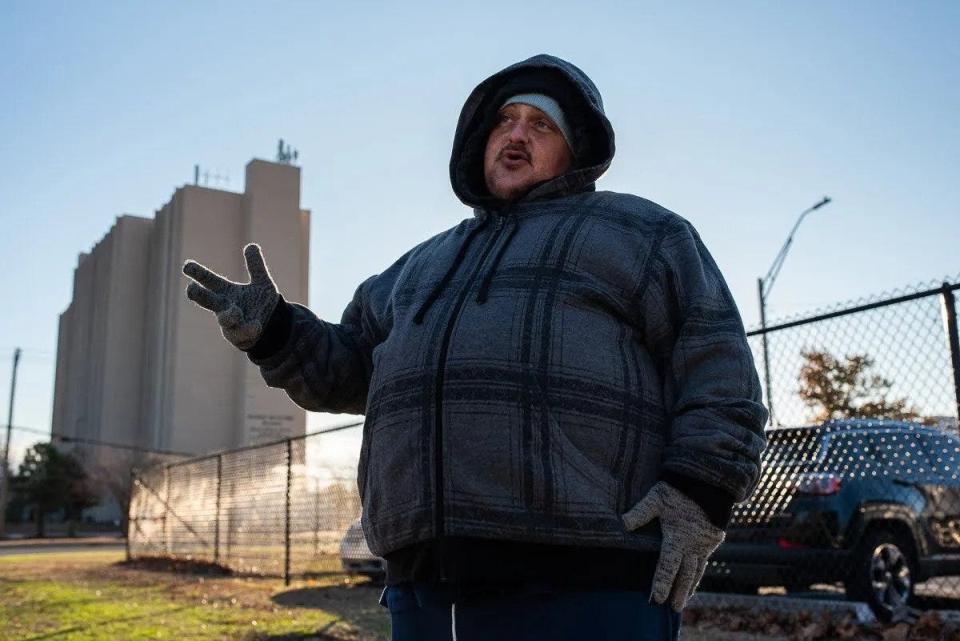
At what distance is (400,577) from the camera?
6.59 feet

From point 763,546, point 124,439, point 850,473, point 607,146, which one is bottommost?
point 763,546

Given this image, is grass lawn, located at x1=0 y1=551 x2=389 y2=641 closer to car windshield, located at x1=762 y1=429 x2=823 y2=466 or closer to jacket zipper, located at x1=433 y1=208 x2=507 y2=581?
car windshield, located at x1=762 y1=429 x2=823 y2=466

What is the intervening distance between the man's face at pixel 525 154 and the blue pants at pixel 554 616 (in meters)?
1.04

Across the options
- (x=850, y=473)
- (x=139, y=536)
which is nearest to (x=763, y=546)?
(x=850, y=473)

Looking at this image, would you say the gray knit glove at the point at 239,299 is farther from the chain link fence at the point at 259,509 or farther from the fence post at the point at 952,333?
the chain link fence at the point at 259,509

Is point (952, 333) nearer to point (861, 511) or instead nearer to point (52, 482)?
point (861, 511)

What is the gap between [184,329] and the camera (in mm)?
59000

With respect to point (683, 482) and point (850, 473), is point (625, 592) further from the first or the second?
point (850, 473)

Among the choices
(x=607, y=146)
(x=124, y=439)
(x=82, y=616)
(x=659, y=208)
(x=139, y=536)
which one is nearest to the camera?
(x=659, y=208)

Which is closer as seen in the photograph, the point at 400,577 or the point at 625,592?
the point at 625,592

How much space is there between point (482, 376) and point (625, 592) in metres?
0.52

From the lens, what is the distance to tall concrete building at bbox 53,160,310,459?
59.0m

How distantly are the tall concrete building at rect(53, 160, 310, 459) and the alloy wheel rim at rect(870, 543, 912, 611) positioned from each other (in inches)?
2166

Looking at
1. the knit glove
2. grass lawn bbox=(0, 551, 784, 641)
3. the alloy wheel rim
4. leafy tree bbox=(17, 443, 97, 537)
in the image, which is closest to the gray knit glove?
the knit glove
